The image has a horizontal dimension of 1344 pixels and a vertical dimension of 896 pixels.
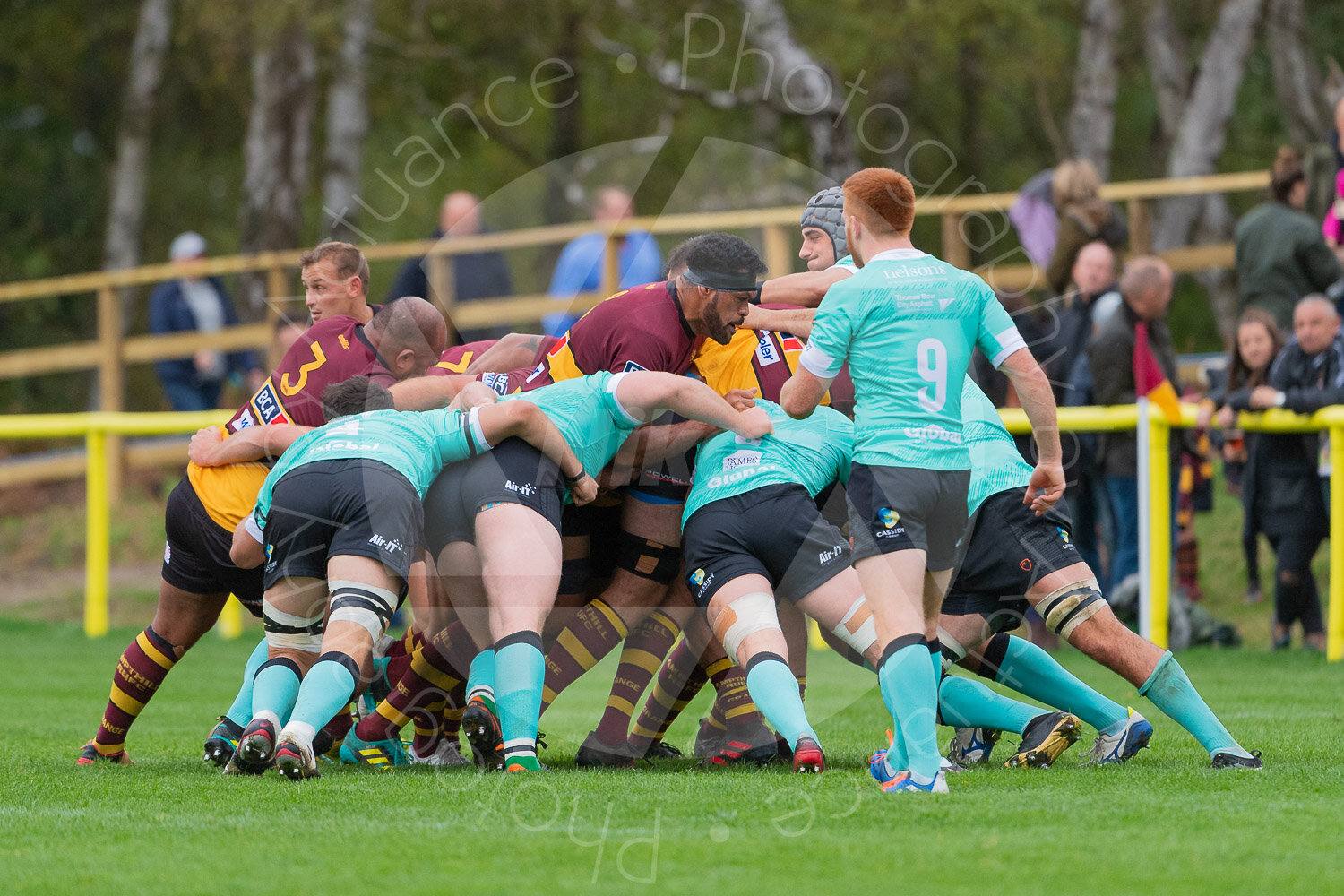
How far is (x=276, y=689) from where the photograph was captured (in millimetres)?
5742

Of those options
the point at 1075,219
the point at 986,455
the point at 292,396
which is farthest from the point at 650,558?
the point at 1075,219

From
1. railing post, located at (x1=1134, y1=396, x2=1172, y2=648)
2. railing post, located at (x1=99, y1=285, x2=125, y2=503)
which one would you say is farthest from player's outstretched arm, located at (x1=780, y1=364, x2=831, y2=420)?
railing post, located at (x1=99, y1=285, x2=125, y2=503)

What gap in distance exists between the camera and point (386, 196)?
25.5 m

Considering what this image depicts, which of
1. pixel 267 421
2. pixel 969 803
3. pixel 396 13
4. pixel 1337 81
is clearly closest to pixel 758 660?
pixel 969 803

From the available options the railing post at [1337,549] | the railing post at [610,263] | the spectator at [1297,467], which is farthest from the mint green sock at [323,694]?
the railing post at [610,263]

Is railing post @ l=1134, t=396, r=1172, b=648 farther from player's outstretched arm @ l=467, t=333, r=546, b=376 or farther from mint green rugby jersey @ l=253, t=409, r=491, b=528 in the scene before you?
mint green rugby jersey @ l=253, t=409, r=491, b=528

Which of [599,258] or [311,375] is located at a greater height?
[599,258]

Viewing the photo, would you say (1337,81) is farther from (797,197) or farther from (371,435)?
(371,435)

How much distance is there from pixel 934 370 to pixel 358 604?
2.10 m

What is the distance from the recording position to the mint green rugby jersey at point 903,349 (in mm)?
5219

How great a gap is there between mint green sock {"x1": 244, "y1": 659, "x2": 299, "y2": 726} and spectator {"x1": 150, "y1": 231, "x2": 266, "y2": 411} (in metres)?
9.15

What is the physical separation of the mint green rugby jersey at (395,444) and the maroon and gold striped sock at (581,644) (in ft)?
2.71

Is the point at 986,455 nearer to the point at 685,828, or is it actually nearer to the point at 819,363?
the point at 819,363

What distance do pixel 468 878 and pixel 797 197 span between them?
32.6 feet
